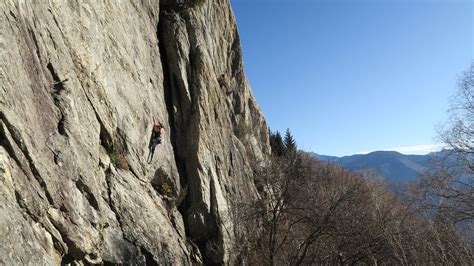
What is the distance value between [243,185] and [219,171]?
431cm

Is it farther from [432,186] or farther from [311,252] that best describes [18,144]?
[311,252]

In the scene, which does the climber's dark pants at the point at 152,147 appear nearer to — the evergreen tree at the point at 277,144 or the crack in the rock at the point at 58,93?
the crack in the rock at the point at 58,93

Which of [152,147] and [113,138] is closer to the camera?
[113,138]

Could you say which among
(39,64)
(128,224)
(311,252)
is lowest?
(311,252)

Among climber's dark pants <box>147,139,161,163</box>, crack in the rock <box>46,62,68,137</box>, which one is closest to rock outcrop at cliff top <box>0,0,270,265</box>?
crack in the rock <box>46,62,68,137</box>

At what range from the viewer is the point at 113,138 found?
42.0 ft

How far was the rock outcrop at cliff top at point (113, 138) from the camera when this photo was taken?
7.62 metres

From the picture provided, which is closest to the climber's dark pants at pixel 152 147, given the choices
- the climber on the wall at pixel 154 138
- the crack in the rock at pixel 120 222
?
the climber on the wall at pixel 154 138

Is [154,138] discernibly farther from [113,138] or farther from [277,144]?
[277,144]

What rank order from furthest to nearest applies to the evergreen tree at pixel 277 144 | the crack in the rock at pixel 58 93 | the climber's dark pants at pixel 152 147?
the evergreen tree at pixel 277 144, the climber's dark pants at pixel 152 147, the crack in the rock at pixel 58 93

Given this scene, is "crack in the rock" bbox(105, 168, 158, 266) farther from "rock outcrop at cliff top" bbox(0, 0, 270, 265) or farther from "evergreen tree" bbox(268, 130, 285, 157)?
"evergreen tree" bbox(268, 130, 285, 157)

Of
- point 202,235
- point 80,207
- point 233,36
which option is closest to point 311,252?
point 202,235

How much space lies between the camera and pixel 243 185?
25047 mm

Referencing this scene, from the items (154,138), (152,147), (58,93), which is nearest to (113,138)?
(152,147)
